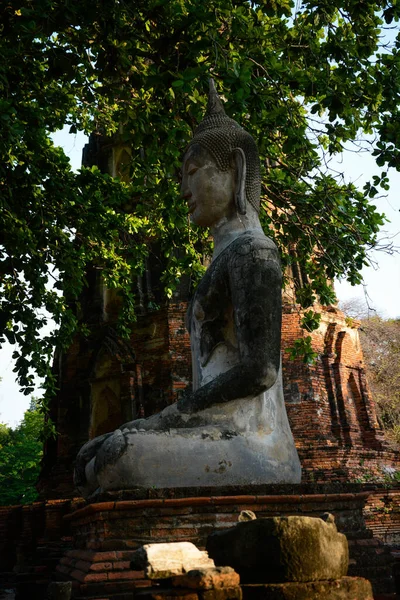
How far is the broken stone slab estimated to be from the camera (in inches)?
72.1

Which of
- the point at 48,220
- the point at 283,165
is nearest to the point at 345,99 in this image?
the point at 283,165

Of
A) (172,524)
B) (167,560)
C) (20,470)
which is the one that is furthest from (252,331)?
(20,470)

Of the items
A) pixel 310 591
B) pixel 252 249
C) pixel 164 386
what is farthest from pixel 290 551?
pixel 164 386

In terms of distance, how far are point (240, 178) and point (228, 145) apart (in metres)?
0.23

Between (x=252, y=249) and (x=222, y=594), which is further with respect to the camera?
(x=252, y=249)

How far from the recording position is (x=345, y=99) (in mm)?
5039

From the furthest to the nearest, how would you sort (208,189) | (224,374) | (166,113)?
(166,113)
(208,189)
(224,374)

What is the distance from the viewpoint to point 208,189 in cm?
372

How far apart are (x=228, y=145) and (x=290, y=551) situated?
2.62 meters

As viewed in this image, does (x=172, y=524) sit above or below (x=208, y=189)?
below

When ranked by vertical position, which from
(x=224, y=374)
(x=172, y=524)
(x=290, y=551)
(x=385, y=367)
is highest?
(x=385, y=367)

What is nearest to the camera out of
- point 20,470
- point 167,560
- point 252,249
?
point 167,560

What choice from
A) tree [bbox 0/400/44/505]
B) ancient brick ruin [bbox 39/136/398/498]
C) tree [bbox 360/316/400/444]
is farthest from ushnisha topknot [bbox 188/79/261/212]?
tree [bbox 0/400/44/505]

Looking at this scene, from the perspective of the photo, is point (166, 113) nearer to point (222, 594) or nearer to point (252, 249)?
point (252, 249)
